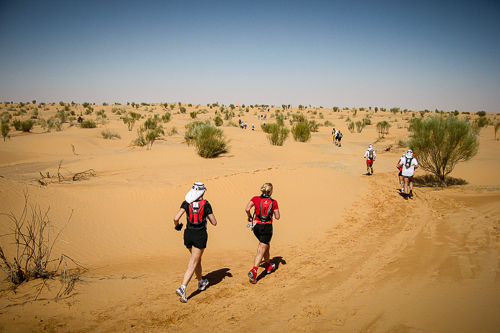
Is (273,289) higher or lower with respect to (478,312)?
lower

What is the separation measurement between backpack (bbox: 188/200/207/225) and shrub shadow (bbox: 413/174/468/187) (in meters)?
13.2

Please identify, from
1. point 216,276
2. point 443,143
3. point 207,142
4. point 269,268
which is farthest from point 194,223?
point 207,142

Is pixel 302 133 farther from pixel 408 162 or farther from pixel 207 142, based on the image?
pixel 408 162

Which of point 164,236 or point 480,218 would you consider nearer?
point 164,236

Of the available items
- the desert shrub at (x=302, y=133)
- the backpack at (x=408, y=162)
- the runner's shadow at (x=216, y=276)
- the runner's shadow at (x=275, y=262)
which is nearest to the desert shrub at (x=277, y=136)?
the desert shrub at (x=302, y=133)

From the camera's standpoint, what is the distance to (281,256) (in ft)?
20.8

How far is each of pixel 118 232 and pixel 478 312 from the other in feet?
24.7

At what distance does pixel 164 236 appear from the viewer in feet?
24.7

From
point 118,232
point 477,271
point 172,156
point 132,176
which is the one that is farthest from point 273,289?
point 172,156

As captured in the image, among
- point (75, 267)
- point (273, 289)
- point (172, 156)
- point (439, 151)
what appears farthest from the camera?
point (172, 156)

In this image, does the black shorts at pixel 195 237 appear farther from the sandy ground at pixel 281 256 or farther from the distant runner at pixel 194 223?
the sandy ground at pixel 281 256

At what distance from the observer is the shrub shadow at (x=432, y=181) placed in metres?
13.7

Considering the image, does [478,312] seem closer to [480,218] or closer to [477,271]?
[477,271]

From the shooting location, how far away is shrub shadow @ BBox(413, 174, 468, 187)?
13.7 meters
